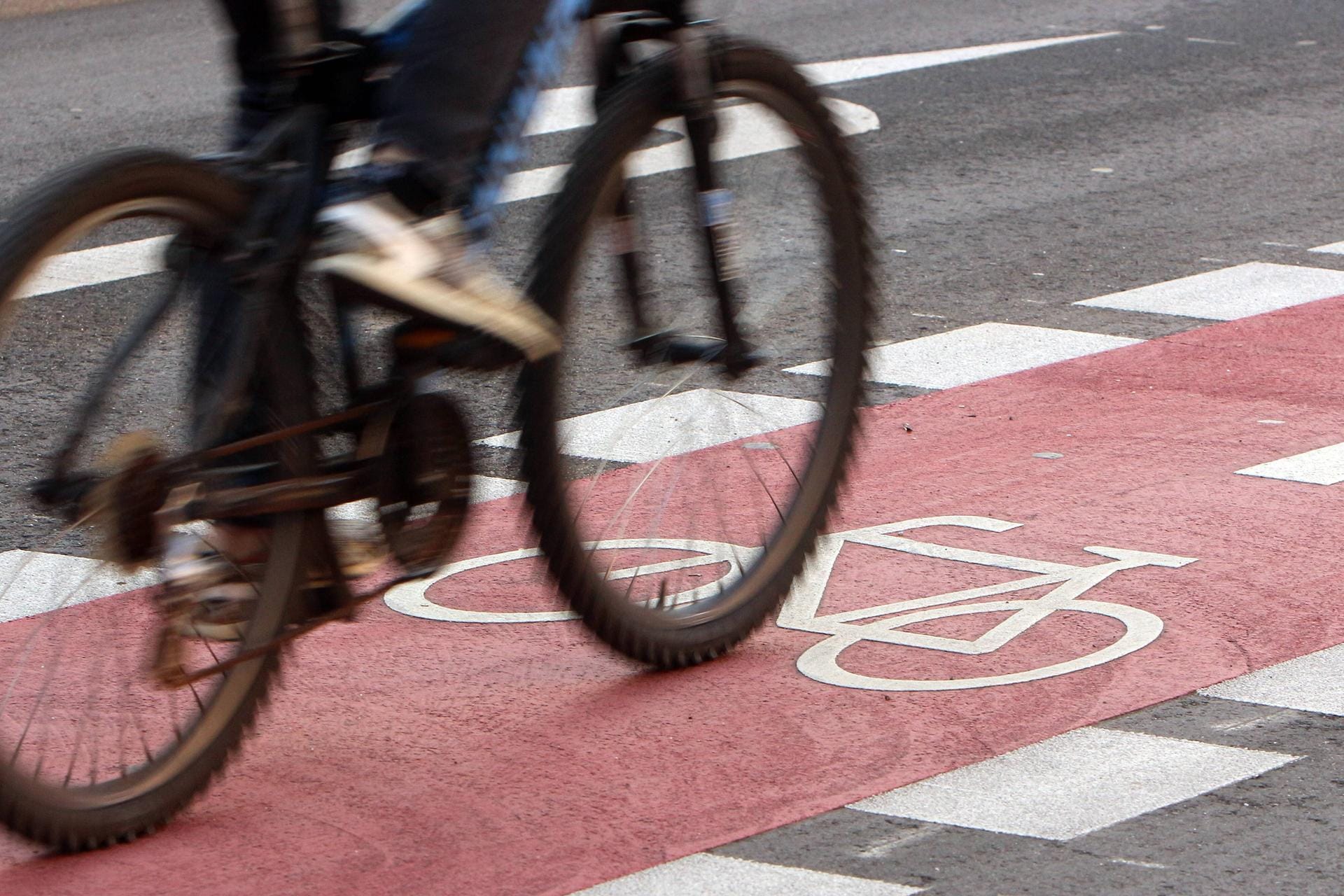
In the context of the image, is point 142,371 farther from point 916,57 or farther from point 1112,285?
point 916,57

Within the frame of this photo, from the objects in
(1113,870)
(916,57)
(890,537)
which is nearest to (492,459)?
(890,537)

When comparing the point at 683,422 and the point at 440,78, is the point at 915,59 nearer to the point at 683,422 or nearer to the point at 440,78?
the point at 683,422

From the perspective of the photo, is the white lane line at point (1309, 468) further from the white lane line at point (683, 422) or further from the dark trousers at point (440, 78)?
the dark trousers at point (440, 78)

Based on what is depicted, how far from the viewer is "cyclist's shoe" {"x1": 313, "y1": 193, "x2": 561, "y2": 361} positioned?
10.4 feet

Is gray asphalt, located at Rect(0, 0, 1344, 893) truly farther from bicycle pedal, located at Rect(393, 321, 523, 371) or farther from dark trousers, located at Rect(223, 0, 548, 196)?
dark trousers, located at Rect(223, 0, 548, 196)

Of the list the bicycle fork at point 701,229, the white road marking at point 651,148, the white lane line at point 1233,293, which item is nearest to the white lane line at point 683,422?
the bicycle fork at point 701,229

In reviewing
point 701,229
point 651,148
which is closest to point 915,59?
point 701,229

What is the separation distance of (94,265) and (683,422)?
125 centimetres

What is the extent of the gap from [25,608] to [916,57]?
807 cm

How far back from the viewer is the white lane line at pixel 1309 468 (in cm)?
483

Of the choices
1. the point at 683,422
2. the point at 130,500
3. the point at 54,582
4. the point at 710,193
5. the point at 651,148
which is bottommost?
the point at 683,422

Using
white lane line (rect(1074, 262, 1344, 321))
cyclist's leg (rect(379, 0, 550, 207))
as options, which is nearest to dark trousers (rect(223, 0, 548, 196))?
cyclist's leg (rect(379, 0, 550, 207))

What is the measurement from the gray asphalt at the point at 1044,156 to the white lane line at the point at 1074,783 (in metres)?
0.05

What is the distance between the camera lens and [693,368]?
3965mm
